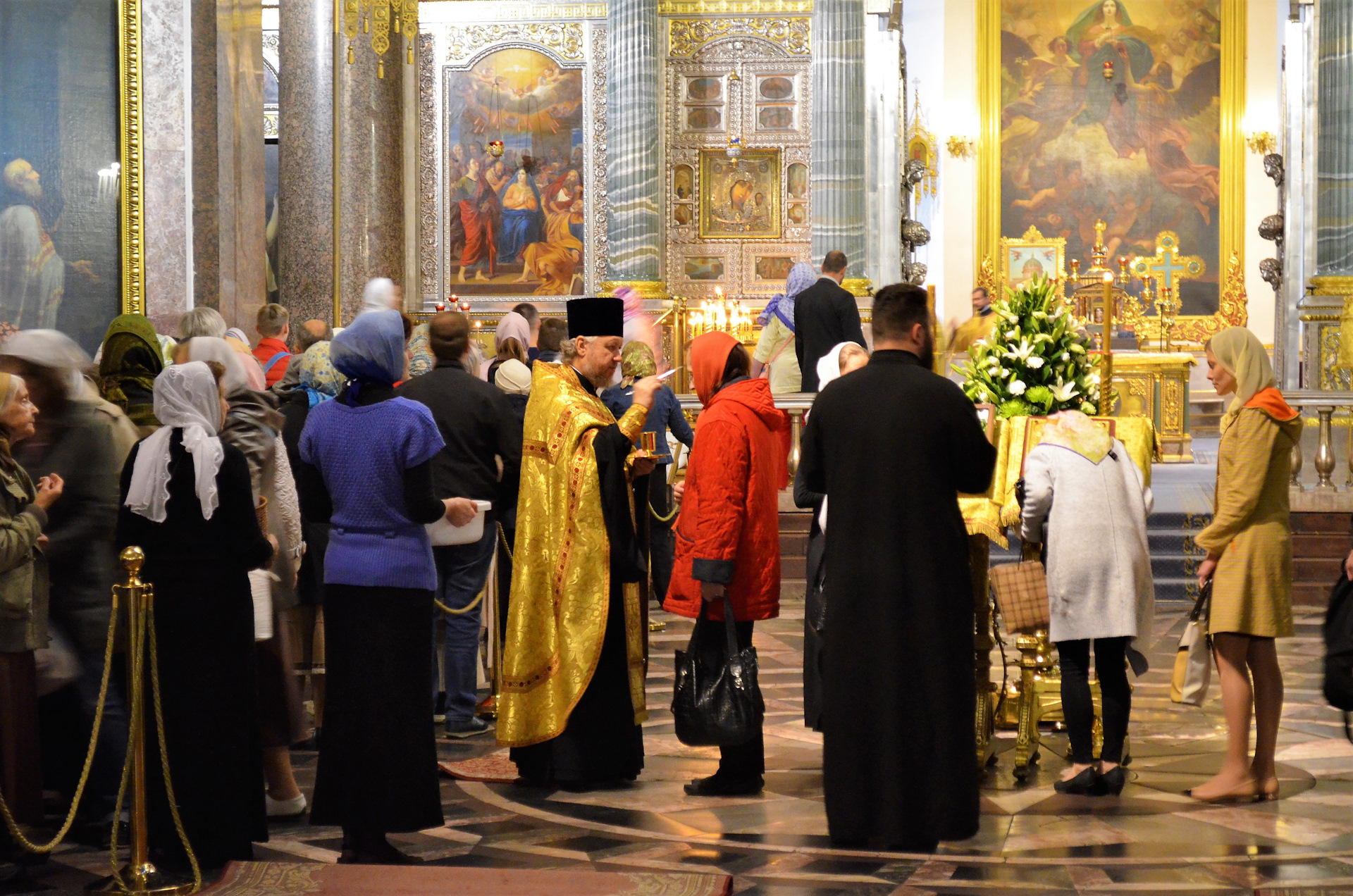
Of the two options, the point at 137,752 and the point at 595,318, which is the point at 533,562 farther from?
the point at 137,752

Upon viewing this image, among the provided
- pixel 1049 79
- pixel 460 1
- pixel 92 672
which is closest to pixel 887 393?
pixel 92 672

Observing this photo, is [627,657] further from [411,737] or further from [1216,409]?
[1216,409]

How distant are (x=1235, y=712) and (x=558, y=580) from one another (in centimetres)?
268

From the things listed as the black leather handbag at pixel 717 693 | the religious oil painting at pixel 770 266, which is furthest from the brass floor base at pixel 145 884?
the religious oil painting at pixel 770 266

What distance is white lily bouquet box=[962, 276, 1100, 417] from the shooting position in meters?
6.78

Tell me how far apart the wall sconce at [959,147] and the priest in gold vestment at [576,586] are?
23245mm

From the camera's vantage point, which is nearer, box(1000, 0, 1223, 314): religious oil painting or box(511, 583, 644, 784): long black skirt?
box(511, 583, 644, 784): long black skirt

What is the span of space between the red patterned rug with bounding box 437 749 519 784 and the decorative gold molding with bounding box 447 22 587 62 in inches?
666

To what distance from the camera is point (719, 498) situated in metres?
5.89

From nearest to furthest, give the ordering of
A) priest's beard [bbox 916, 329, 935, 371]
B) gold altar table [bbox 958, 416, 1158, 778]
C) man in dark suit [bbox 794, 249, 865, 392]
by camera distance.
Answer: priest's beard [bbox 916, 329, 935, 371] < gold altar table [bbox 958, 416, 1158, 778] < man in dark suit [bbox 794, 249, 865, 392]

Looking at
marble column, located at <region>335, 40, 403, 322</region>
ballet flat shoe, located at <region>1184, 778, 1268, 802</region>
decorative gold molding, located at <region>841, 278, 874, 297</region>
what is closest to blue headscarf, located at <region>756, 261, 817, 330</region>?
marble column, located at <region>335, 40, 403, 322</region>

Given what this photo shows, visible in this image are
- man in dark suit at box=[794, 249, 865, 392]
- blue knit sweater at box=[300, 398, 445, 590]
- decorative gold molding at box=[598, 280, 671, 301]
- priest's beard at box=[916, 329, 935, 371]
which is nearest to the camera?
blue knit sweater at box=[300, 398, 445, 590]

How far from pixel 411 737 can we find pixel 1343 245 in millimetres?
14116

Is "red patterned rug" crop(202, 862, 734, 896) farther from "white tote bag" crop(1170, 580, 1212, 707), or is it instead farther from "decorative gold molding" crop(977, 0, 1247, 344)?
"decorative gold molding" crop(977, 0, 1247, 344)
